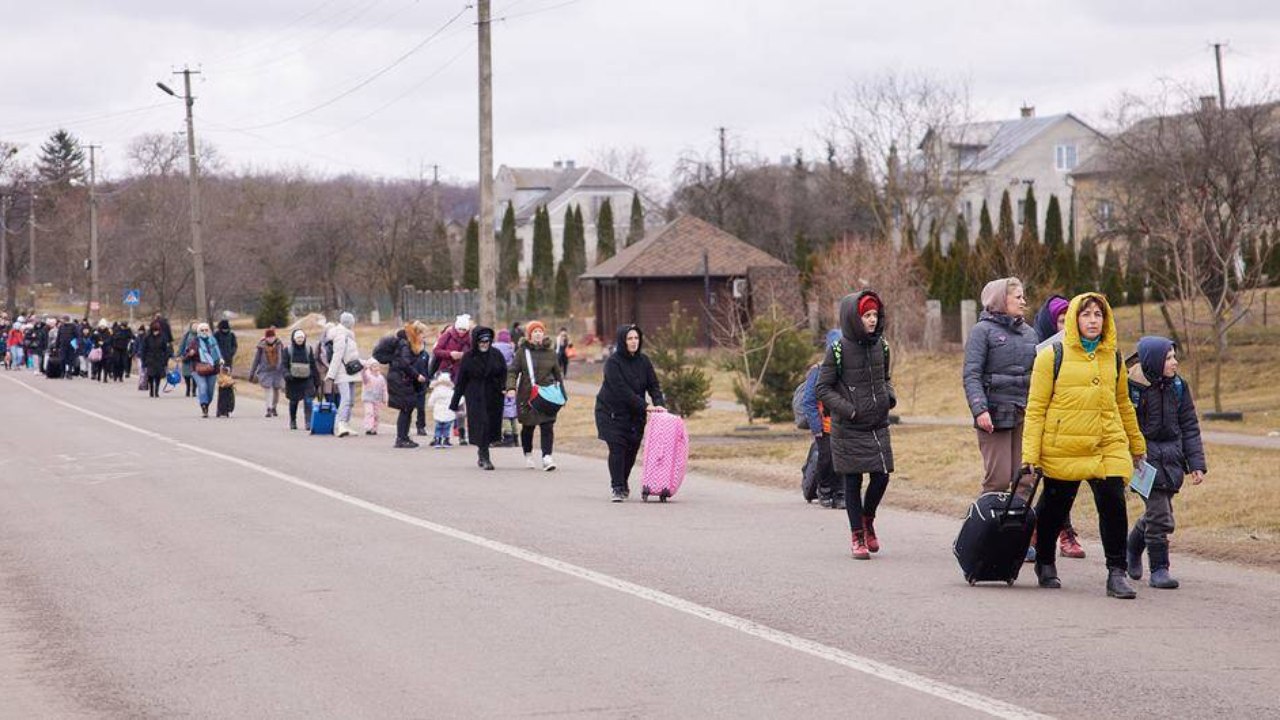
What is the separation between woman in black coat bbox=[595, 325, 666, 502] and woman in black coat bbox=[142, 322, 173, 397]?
25913 millimetres

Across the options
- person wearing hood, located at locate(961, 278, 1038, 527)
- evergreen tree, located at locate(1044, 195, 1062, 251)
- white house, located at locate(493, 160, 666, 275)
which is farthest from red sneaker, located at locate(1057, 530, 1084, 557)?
white house, located at locate(493, 160, 666, 275)

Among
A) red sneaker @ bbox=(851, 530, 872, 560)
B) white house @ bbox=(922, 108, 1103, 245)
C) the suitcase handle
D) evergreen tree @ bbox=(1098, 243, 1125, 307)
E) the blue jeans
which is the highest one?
white house @ bbox=(922, 108, 1103, 245)

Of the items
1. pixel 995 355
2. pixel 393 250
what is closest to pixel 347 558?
pixel 995 355

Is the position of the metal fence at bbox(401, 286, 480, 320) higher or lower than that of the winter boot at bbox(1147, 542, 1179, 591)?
higher

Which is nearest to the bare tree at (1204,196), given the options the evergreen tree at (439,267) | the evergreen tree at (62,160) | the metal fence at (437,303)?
the metal fence at (437,303)

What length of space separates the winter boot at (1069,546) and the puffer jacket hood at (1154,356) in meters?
1.82

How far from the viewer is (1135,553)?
36.9ft

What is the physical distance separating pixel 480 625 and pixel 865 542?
369 centimetres

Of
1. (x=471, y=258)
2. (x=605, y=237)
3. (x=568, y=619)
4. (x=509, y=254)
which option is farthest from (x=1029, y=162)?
(x=568, y=619)

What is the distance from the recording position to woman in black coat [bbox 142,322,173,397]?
40750mm

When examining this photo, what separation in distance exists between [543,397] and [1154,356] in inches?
387

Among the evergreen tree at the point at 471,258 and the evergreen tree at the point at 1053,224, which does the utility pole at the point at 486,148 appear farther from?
the evergreen tree at the point at 471,258

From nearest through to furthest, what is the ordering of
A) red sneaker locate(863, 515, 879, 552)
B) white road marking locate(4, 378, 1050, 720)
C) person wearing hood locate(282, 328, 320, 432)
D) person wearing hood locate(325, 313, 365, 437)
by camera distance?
white road marking locate(4, 378, 1050, 720) → red sneaker locate(863, 515, 879, 552) → person wearing hood locate(325, 313, 365, 437) → person wearing hood locate(282, 328, 320, 432)

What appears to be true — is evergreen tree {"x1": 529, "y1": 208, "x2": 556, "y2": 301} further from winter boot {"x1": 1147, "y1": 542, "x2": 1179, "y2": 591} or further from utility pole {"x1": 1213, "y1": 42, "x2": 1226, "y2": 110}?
winter boot {"x1": 1147, "y1": 542, "x2": 1179, "y2": 591}
